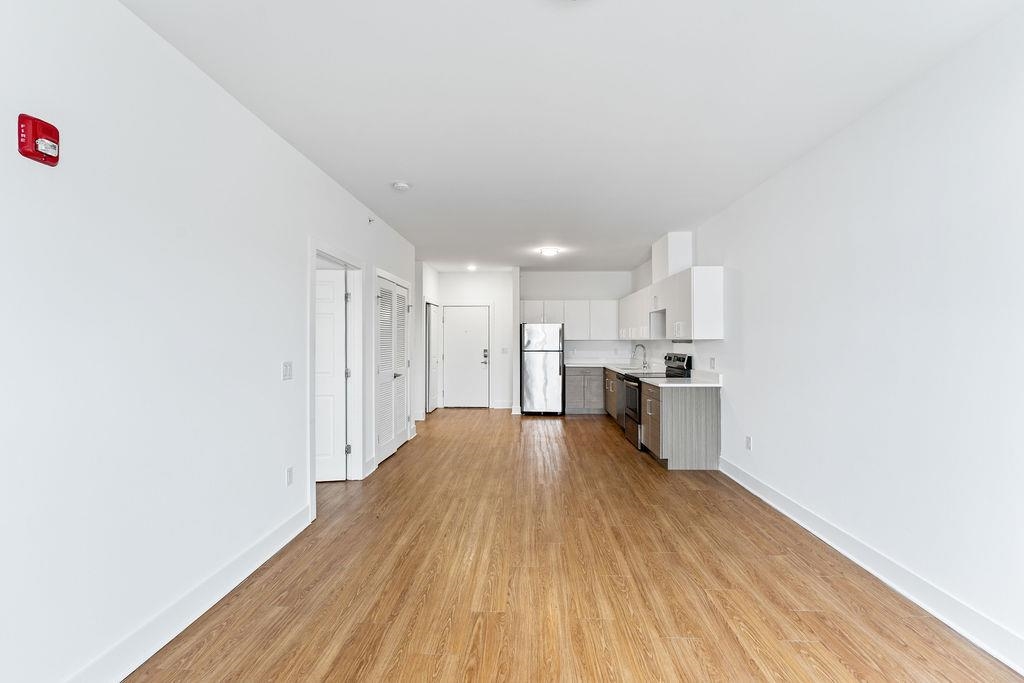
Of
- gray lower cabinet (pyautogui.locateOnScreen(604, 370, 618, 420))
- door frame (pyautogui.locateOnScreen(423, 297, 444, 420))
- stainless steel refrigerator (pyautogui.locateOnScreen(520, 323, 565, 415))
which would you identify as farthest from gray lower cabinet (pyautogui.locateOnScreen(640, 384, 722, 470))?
door frame (pyautogui.locateOnScreen(423, 297, 444, 420))

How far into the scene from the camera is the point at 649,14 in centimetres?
196

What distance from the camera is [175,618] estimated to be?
2178 mm

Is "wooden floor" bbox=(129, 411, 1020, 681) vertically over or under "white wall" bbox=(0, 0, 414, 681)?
under

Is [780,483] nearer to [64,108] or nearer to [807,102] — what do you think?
[807,102]

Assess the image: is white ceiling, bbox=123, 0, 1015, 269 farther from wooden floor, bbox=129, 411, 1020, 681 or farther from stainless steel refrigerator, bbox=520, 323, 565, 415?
stainless steel refrigerator, bbox=520, 323, 565, 415

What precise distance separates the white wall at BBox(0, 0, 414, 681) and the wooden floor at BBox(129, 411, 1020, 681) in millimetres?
354

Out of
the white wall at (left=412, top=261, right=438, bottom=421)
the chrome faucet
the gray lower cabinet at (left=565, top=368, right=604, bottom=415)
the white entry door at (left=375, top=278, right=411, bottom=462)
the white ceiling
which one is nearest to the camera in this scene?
the white ceiling

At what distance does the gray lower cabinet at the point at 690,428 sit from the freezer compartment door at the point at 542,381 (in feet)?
11.3

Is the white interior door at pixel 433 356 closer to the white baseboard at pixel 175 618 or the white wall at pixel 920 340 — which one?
the white baseboard at pixel 175 618

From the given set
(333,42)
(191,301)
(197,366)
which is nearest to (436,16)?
(333,42)

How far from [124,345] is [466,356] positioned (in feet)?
23.5

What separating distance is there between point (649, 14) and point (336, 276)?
337cm

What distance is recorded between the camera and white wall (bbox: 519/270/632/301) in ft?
29.6

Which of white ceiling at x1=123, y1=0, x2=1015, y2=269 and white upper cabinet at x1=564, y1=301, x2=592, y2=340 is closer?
white ceiling at x1=123, y1=0, x2=1015, y2=269
